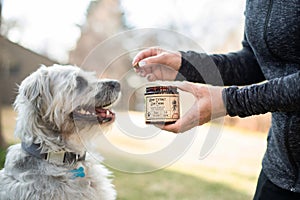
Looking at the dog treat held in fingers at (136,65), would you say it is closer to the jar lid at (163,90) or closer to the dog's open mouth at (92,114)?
the jar lid at (163,90)

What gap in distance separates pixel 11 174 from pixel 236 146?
440 cm

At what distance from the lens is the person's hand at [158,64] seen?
153cm

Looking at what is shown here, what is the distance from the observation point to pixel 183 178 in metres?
4.45

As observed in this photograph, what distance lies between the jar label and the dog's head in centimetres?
52

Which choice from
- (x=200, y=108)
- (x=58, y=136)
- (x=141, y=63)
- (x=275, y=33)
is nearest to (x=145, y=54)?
(x=141, y=63)

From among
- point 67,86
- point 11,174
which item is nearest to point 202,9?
point 67,86

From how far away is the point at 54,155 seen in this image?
1.79 metres

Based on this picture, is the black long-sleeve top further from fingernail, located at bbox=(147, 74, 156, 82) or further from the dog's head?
the dog's head

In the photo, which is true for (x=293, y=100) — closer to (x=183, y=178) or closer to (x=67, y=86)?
(x=67, y=86)

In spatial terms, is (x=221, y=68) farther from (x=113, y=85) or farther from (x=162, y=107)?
(x=113, y=85)

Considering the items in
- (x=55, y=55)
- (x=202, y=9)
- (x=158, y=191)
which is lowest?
(x=158, y=191)

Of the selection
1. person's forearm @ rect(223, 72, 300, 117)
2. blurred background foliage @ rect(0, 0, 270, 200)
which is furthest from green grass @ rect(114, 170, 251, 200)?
person's forearm @ rect(223, 72, 300, 117)

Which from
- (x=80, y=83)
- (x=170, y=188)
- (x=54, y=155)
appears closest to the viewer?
(x=54, y=155)

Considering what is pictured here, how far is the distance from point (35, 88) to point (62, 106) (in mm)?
151
